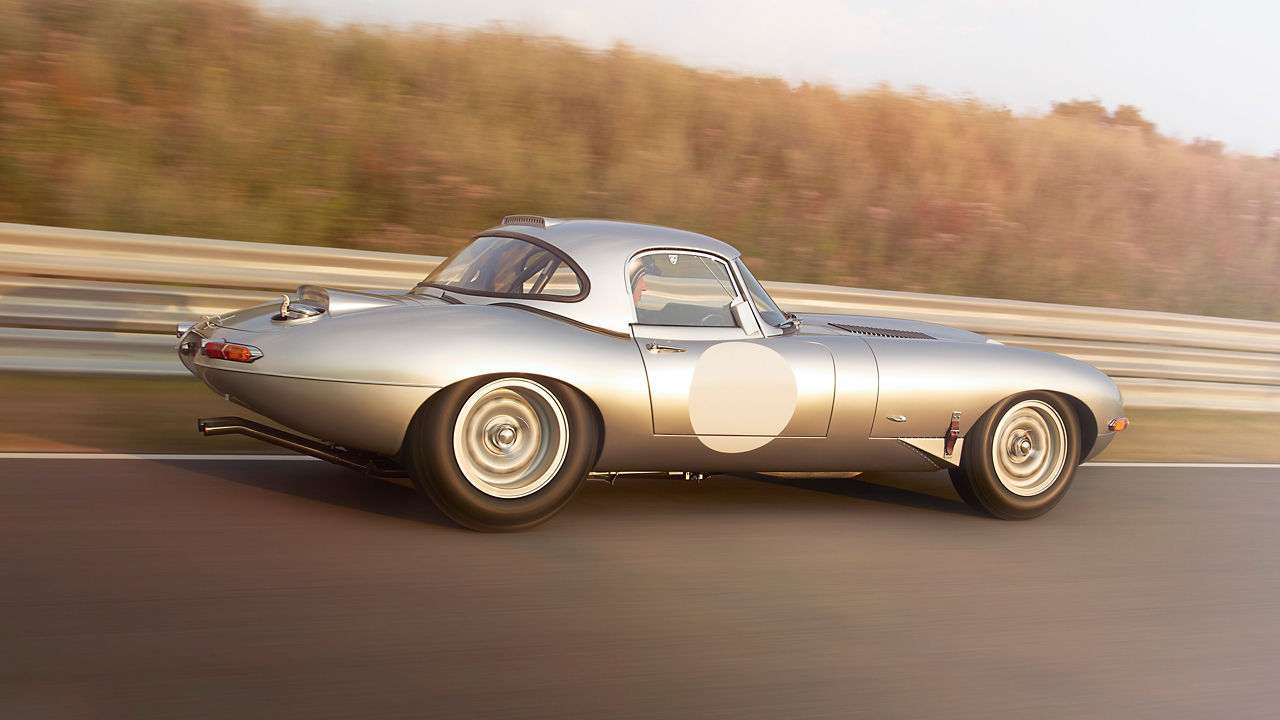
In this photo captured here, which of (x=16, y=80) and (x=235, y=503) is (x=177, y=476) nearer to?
(x=235, y=503)

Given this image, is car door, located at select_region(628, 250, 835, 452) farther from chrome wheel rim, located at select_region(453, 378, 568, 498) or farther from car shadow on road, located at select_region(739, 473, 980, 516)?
car shadow on road, located at select_region(739, 473, 980, 516)

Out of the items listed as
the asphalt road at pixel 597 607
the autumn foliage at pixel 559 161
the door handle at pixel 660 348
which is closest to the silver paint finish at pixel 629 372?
the door handle at pixel 660 348

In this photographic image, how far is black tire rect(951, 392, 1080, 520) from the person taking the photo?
519cm

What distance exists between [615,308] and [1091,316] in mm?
5940

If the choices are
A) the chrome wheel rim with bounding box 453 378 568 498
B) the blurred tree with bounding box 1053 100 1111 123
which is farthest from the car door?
the blurred tree with bounding box 1053 100 1111 123

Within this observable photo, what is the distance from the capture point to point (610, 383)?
435 cm

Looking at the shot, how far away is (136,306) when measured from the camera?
6855 millimetres

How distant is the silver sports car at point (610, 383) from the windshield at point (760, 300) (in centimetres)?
1

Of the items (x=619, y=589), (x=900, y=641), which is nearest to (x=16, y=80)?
(x=619, y=589)

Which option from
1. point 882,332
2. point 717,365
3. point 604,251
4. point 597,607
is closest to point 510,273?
point 604,251

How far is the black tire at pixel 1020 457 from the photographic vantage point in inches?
204

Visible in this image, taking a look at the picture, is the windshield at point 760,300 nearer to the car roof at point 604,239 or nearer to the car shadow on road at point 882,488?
the car roof at point 604,239

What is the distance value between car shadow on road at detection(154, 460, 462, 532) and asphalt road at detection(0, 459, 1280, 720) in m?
0.02

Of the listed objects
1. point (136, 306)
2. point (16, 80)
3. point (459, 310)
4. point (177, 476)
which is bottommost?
point (177, 476)
